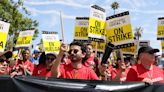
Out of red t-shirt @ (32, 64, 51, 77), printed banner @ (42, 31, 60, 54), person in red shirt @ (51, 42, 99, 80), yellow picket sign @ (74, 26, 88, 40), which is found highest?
yellow picket sign @ (74, 26, 88, 40)

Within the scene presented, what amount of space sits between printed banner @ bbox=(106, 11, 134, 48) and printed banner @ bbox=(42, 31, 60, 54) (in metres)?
2.19

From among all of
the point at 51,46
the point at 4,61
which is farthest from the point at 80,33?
the point at 4,61

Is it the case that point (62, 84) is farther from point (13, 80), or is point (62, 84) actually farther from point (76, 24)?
point (76, 24)

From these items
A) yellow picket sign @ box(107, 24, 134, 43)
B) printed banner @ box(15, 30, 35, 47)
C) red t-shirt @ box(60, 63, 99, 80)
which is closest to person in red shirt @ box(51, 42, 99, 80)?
red t-shirt @ box(60, 63, 99, 80)

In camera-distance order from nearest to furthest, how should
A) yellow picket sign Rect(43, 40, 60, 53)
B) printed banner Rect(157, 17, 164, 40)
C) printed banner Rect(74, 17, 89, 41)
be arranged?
yellow picket sign Rect(43, 40, 60, 53), printed banner Rect(74, 17, 89, 41), printed banner Rect(157, 17, 164, 40)

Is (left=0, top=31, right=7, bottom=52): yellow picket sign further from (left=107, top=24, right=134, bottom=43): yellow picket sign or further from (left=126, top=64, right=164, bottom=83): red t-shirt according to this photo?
(left=126, top=64, right=164, bottom=83): red t-shirt

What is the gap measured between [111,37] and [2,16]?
2987 centimetres

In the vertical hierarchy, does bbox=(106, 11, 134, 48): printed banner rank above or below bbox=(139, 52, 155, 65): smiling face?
above

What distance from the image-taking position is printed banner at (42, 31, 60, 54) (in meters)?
11.5

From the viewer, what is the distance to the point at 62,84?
5.95 metres

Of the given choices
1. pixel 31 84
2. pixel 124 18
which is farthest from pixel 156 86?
pixel 124 18

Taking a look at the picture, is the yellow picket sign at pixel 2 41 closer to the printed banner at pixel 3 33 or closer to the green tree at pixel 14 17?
the printed banner at pixel 3 33

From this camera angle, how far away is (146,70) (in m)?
6.36

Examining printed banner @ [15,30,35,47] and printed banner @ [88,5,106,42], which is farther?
printed banner @ [15,30,35,47]
